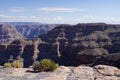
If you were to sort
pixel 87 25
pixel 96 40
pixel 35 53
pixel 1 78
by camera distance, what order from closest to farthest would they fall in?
pixel 1 78
pixel 96 40
pixel 35 53
pixel 87 25

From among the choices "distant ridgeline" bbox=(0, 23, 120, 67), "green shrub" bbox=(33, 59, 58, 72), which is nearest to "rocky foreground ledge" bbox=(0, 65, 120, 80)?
"green shrub" bbox=(33, 59, 58, 72)

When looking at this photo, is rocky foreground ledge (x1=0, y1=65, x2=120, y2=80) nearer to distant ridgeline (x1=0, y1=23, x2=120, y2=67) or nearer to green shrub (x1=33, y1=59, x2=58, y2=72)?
green shrub (x1=33, y1=59, x2=58, y2=72)

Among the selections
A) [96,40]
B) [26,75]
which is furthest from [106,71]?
[96,40]

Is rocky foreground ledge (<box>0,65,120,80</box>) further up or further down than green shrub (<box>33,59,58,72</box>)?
further down

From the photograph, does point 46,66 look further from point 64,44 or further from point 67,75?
point 64,44

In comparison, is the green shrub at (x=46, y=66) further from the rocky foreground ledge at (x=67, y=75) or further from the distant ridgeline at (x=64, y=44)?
the distant ridgeline at (x=64, y=44)

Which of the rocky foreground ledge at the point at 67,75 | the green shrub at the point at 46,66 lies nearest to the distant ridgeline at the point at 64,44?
the green shrub at the point at 46,66

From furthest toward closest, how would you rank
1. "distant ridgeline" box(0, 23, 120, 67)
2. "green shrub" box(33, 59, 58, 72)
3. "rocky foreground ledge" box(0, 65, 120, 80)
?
"distant ridgeline" box(0, 23, 120, 67), "green shrub" box(33, 59, 58, 72), "rocky foreground ledge" box(0, 65, 120, 80)

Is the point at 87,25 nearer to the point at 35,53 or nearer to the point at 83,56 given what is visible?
the point at 35,53

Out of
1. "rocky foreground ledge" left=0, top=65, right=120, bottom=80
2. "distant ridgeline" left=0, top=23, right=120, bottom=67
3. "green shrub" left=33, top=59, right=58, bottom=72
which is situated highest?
"green shrub" left=33, top=59, right=58, bottom=72

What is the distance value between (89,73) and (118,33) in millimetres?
123528

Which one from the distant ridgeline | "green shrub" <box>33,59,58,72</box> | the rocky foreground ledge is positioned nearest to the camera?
the rocky foreground ledge

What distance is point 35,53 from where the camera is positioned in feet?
511

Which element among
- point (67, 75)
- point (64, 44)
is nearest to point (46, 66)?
point (67, 75)
